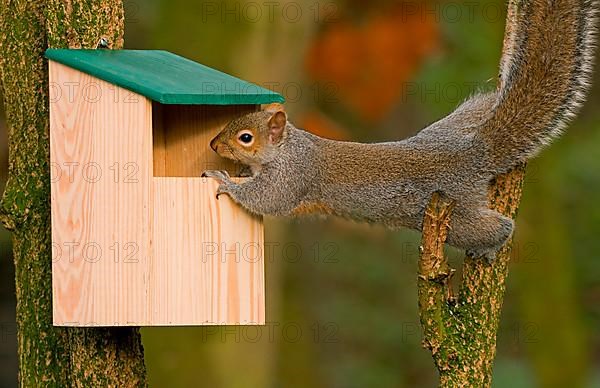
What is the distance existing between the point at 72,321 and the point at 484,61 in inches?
214

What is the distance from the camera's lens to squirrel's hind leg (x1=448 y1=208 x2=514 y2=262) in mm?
3844

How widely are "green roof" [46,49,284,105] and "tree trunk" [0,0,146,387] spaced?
17cm

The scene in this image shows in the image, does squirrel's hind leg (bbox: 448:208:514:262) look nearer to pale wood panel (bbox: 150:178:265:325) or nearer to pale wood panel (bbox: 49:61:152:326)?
pale wood panel (bbox: 150:178:265:325)

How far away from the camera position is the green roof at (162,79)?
10.7 ft

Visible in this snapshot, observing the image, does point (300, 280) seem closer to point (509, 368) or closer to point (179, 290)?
point (509, 368)

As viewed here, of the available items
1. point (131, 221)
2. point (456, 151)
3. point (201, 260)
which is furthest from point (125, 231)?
point (456, 151)

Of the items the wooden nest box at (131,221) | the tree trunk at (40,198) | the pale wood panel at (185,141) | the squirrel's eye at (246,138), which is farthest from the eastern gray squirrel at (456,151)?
the tree trunk at (40,198)

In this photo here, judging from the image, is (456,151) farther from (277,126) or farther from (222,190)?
(222,190)

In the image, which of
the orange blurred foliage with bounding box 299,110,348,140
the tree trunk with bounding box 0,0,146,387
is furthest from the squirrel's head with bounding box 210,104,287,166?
the orange blurred foliage with bounding box 299,110,348,140

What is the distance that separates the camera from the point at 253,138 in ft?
12.1

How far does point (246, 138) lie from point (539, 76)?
1.04 m

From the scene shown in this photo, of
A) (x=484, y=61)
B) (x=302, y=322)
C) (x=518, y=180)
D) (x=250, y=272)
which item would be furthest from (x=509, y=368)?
(x=250, y=272)

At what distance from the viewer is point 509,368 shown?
28.2 ft

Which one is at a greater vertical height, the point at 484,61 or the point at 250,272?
the point at 484,61
